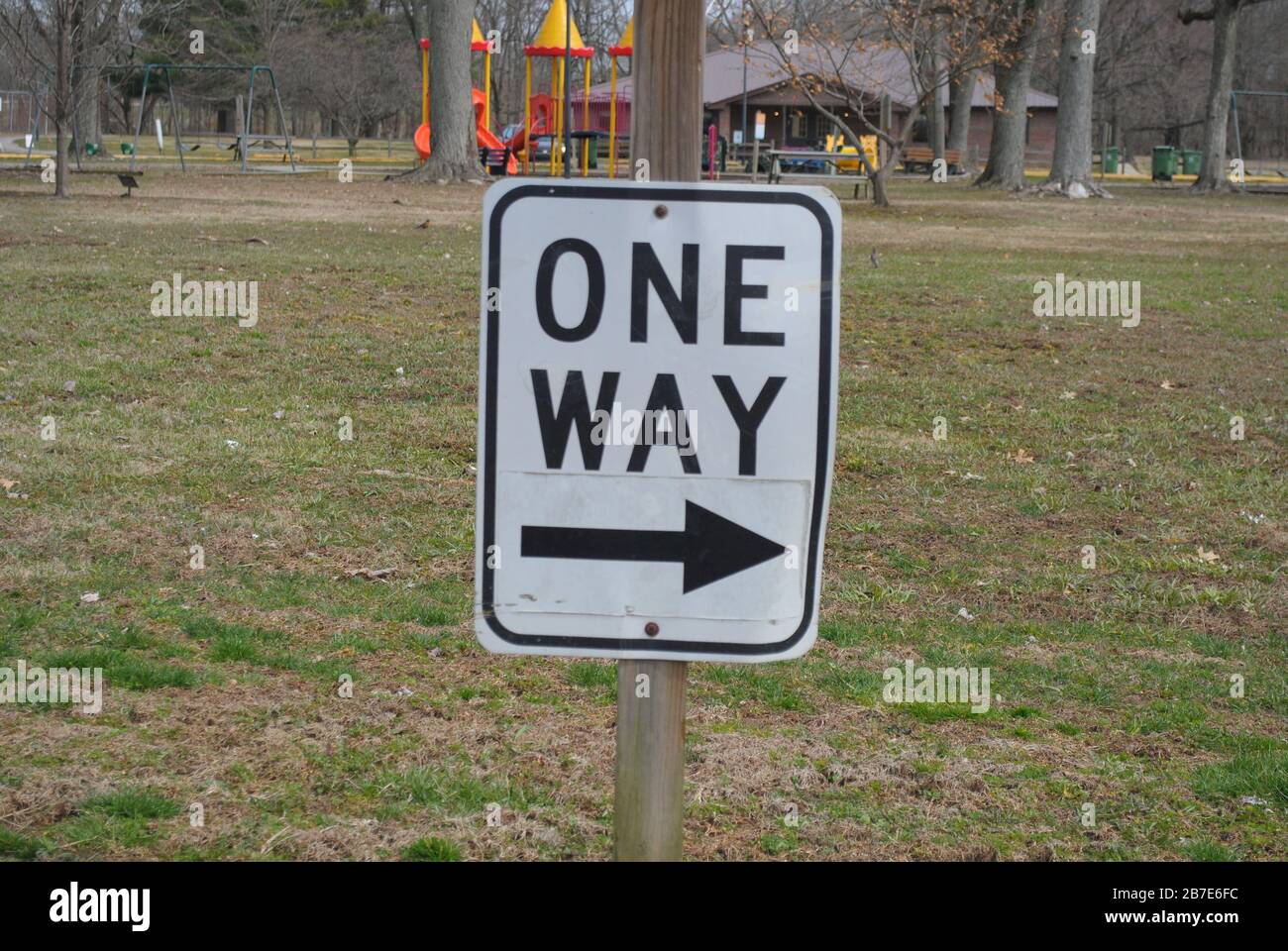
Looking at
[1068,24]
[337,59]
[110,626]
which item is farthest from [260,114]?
[110,626]

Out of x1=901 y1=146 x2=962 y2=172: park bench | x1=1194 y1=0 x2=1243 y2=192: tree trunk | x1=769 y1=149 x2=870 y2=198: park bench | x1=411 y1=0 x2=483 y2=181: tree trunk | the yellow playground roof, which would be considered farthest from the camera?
x1=901 y1=146 x2=962 y2=172: park bench

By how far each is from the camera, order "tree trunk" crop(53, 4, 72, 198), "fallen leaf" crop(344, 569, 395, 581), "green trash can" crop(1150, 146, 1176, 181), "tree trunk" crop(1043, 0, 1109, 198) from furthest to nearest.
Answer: "green trash can" crop(1150, 146, 1176, 181) < "tree trunk" crop(1043, 0, 1109, 198) < "tree trunk" crop(53, 4, 72, 198) < "fallen leaf" crop(344, 569, 395, 581)

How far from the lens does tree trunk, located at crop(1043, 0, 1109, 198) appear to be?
32812 millimetres

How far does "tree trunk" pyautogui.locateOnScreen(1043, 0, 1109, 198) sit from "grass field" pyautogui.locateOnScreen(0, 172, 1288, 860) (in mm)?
22971

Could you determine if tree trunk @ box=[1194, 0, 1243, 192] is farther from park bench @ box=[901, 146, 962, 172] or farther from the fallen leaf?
the fallen leaf

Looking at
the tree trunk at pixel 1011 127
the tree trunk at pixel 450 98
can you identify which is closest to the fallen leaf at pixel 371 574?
the tree trunk at pixel 450 98

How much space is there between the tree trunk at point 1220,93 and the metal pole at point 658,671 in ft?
128

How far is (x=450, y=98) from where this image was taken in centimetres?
3203

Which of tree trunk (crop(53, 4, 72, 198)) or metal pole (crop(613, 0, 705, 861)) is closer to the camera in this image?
metal pole (crop(613, 0, 705, 861))

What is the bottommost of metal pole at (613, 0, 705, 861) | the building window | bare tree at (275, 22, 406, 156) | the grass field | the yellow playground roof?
the grass field

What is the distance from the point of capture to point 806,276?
2148mm

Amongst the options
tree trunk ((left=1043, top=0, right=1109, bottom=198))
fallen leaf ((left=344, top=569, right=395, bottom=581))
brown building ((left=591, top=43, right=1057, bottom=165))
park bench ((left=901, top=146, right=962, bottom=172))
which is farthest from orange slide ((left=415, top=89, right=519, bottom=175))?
fallen leaf ((left=344, top=569, right=395, bottom=581))

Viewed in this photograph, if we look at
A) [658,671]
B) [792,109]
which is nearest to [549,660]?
[658,671]

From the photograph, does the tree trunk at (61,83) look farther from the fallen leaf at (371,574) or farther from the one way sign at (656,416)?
the one way sign at (656,416)
